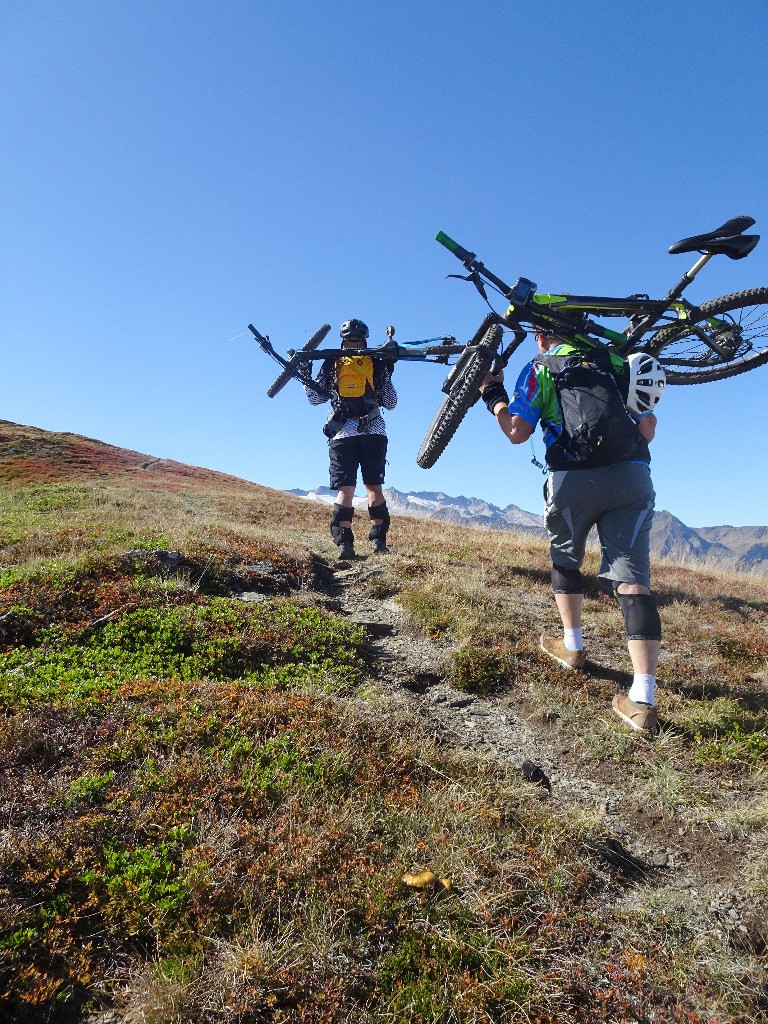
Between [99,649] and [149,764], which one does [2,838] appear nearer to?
[149,764]

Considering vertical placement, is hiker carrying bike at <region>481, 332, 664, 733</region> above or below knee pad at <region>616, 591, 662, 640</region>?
above

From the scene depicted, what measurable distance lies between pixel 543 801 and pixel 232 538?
252 inches

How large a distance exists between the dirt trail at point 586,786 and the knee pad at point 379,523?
3980mm

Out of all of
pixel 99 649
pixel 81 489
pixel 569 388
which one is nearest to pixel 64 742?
pixel 99 649

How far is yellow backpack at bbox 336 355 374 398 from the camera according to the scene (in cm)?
973

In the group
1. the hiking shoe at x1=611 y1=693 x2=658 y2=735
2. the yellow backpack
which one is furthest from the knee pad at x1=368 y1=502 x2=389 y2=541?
the hiking shoe at x1=611 y1=693 x2=658 y2=735

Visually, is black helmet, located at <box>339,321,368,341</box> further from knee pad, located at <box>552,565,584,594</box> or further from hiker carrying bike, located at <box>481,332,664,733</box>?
knee pad, located at <box>552,565,584,594</box>

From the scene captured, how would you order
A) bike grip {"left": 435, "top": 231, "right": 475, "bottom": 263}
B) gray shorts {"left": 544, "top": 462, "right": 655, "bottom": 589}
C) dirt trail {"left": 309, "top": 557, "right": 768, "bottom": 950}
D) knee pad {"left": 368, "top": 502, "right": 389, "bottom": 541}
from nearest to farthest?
dirt trail {"left": 309, "top": 557, "right": 768, "bottom": 950} → gray shorts {"left": 544, "top": 462, "right": 655, "bottom": 589} → bike grip {"left": 435, "top": 231, "right": 475, "bottom": 263} → knee pad {"left": 368, "top": 502, "right": 389, "bottom": 541}

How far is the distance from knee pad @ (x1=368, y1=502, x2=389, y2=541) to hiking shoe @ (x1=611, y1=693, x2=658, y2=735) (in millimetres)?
6134

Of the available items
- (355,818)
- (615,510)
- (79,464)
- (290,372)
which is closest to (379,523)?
(290,372)

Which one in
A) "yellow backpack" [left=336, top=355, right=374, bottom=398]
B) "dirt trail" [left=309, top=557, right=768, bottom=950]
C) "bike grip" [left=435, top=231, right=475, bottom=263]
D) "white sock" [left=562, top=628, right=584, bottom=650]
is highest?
"bike grip" [left=435, top=231, right=475, bottom=263]

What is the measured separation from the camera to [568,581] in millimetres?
5195

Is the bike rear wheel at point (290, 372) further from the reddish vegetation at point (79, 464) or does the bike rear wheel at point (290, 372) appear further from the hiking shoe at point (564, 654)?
the reddish vegetation at point (79, 464)

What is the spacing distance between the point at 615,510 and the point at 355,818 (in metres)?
3.42
